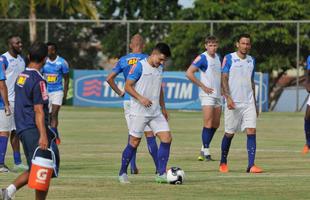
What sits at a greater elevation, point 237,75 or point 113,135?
point 237,75

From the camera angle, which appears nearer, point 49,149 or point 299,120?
point 49,149

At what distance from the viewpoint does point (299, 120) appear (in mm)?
35188

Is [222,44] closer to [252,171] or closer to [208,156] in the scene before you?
[208,156]

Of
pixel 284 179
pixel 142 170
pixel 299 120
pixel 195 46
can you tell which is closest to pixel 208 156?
pixel 142 170

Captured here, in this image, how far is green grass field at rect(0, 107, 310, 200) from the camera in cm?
1402

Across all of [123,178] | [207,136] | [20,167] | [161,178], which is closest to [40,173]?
[123,178]

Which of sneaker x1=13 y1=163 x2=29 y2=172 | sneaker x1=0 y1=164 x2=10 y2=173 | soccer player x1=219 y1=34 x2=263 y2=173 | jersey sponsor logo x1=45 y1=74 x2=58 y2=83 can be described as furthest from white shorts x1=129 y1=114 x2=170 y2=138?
jersey sponsor logo x1=45 y1=74 x2=58 y2=83

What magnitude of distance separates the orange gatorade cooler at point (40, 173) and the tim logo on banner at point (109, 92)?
28435mm

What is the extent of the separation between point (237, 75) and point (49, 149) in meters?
6.17

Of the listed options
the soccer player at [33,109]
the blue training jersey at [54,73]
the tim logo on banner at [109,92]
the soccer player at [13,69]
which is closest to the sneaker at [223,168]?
the soccer player at [13,69]

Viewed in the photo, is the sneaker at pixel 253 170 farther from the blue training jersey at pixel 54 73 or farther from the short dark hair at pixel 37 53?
the blue training jersey at pixel 54 73

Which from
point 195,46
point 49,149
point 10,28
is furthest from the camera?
point 10,28

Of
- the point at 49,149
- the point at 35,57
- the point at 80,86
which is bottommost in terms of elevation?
the point at 80,86

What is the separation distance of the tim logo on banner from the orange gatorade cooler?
93.3 ft
